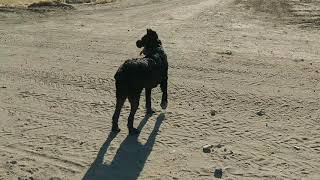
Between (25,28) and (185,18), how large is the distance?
21.3ft

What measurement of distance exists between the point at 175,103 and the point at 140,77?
2.45 meters

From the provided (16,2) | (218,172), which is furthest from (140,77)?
(16,2)

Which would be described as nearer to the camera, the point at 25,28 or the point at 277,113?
the point at 277,113

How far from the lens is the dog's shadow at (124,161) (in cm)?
838

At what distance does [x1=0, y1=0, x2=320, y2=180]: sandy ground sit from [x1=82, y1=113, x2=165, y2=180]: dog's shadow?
2 centimetres

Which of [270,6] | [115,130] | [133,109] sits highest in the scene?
[270,6]

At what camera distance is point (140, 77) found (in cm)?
918

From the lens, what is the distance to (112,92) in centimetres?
1226

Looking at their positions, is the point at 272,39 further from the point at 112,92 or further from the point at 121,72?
the point at 121,72

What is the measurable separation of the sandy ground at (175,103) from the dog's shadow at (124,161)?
0.02 m

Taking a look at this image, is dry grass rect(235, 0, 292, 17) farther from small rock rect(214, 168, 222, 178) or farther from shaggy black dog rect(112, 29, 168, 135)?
small rock rect(214, 168, 222, 178)

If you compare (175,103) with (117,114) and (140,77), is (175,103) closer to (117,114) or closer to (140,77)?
(117,114)

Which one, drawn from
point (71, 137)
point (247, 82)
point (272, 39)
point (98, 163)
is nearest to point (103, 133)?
point (71, 137)

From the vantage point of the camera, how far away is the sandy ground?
873 cm
